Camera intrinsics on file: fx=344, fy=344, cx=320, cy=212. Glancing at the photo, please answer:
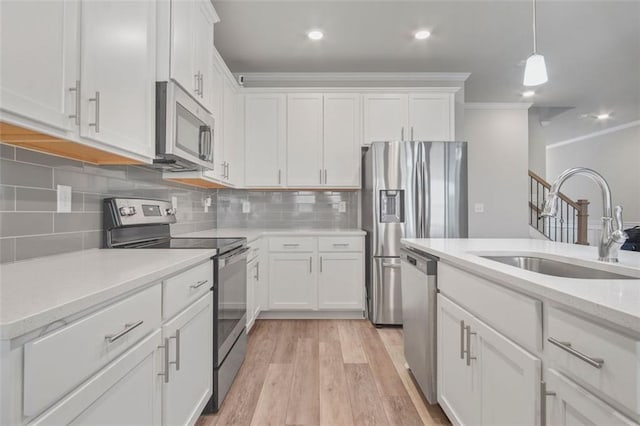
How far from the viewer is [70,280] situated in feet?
3.25

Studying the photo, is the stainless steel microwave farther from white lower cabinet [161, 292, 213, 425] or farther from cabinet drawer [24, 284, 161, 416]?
cabinet drawer [24, 284, 161, 416]

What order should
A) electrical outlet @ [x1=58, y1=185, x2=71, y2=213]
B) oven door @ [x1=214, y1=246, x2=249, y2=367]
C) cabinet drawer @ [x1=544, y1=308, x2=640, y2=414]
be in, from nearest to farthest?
cabinet drawer @ [x1=544, y1=308, x2=640, y2=414] < electrical outlet @ [x1=58, y1=185, x2=71, y2=213] < oven door @ [x1=214, y1=246, x2=249, y2=367]

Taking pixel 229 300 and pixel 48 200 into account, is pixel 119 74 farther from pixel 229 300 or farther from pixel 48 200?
pixel 229 300

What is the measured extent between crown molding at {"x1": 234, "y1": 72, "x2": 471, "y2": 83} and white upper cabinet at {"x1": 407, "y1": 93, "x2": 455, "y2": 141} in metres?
0.42

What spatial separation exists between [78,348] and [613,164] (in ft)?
29.8

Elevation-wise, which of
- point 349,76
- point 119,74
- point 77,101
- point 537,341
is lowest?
point 537,341

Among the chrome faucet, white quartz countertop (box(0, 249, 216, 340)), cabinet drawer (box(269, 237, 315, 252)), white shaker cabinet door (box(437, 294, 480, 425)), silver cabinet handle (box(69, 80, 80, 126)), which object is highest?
silver cabinet handle (box(69, 80, 80, 126))

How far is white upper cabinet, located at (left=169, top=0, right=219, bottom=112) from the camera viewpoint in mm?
1826

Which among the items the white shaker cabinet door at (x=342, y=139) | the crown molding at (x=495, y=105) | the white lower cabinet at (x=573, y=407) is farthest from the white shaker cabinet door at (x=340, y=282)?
the crown molding at (x=495, y=105)

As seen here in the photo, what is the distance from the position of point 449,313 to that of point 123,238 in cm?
175

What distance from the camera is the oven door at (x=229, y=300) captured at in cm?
186

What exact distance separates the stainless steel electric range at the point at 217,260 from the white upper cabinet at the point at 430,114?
7.57 feet

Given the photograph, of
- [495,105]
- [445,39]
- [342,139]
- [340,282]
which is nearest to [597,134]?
[495,105]

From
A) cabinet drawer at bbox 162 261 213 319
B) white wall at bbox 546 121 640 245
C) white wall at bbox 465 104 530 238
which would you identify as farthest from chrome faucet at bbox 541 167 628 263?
white wall at bbox 546 121 640 245
